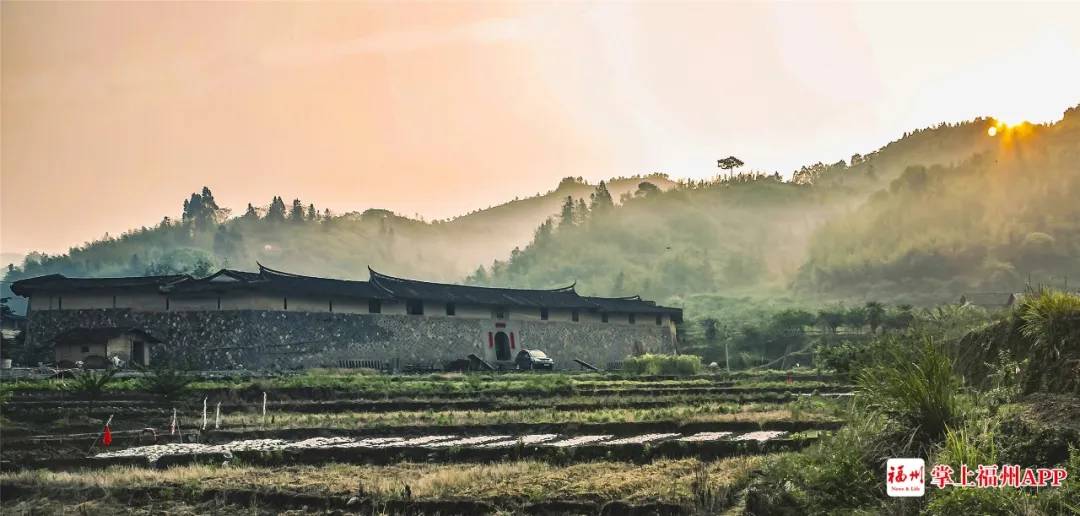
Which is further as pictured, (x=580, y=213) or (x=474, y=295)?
(x=580, y=213)

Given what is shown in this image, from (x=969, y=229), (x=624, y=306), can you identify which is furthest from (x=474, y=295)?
(x=969, y=229)

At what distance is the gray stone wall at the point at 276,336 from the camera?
4803 centimetres

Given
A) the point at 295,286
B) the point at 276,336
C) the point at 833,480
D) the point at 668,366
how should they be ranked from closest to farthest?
the point at 833,480, the point at 276,336, the point at 295,286, the point at 668,366

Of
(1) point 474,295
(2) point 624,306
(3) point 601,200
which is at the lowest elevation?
(2) point 624,306

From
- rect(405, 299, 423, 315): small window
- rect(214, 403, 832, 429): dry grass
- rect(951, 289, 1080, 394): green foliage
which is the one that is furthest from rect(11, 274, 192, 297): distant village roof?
rect(951, 289, 1080, 394): green foliage

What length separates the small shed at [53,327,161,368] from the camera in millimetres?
46344

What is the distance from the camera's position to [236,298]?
159 ft

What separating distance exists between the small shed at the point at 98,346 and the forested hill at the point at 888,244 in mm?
87494

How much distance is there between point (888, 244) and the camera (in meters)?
138

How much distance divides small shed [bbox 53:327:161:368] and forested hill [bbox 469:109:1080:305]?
287 feet

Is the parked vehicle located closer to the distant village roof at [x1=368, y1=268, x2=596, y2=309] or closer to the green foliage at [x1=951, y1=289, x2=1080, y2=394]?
the distant village roof at [x1=368, y1=268, x2=596, y2=309]

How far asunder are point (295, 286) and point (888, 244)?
346 ft

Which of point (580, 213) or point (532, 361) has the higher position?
point (580, 213)

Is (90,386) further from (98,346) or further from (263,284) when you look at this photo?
(98,346)
